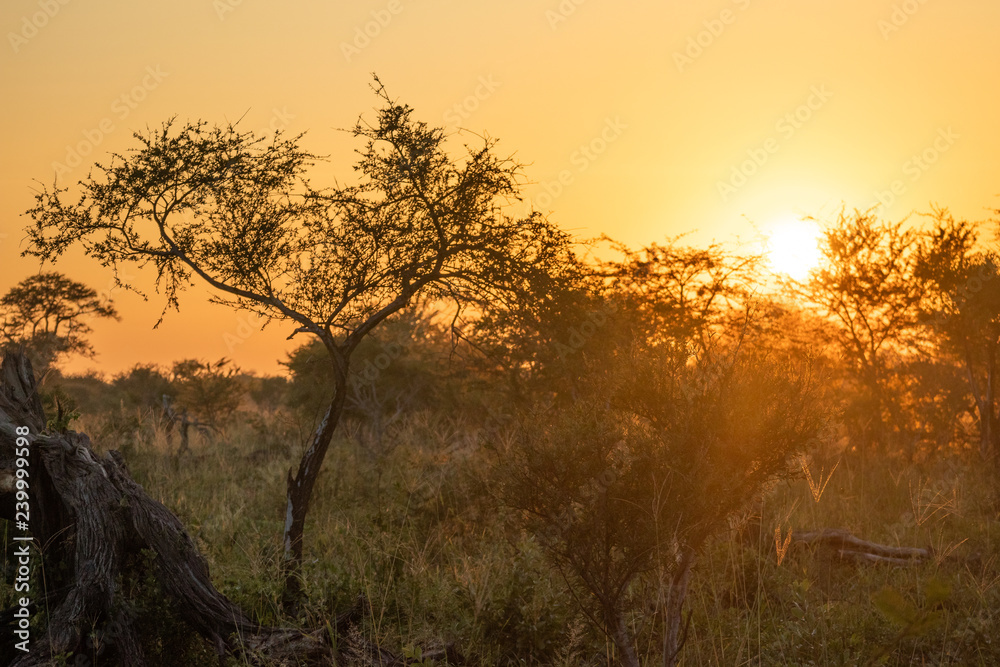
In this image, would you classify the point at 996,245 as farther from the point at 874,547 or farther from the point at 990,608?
the point at 990,608

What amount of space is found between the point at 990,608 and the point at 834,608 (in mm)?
1401

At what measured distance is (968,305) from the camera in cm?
1405

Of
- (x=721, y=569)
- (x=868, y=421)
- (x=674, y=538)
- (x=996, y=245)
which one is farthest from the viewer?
(x=868, y=421)

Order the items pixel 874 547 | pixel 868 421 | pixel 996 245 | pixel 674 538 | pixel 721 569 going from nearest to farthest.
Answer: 1. pixel 674 538
2. pixel 721 569
3. pixel 874 547
4. pixel 996 245
5. pixel 868 421

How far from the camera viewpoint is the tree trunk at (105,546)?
486 cm

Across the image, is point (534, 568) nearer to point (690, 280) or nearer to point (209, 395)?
point (690, 280)

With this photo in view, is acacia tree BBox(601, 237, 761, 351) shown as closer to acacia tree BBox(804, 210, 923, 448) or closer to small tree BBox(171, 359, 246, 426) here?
acacia tree BBox(804, 210, 923, 448)

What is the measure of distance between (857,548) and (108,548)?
7.31 metres

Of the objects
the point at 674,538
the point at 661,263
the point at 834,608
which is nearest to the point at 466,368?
the point at 661,263

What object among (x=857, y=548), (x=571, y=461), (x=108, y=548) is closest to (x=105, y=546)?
(x=108, y=548)

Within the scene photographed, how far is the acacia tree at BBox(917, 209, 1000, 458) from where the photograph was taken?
45.6 feet

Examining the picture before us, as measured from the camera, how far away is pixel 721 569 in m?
7.70

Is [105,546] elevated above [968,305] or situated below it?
below

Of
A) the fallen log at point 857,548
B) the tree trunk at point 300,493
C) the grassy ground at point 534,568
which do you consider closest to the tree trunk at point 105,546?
the grassy ground at point 534,568
